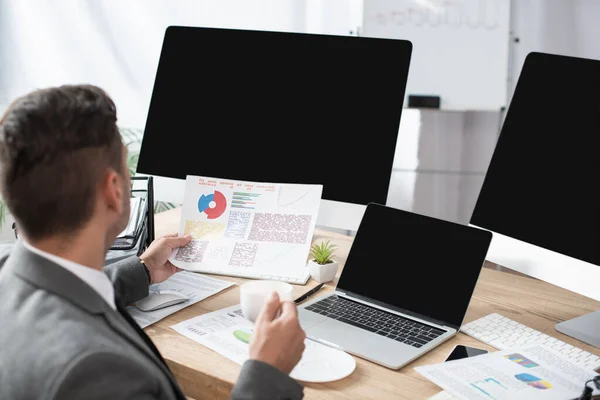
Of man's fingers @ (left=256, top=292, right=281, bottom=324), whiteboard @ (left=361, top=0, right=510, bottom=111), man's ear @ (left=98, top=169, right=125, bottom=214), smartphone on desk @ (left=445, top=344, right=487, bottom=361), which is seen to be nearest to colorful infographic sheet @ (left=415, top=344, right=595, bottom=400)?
smartphone on desk @ (left=445, top=344, right=487, bottom=361)

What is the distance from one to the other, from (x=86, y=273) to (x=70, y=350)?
0.15m

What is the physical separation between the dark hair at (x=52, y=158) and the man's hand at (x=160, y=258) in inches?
21.2

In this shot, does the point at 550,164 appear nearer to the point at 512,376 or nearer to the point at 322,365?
the point at 512,376

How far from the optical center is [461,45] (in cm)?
297

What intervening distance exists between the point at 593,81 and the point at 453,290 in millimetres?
455

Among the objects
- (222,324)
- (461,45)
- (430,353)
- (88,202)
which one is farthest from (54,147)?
(461,45)

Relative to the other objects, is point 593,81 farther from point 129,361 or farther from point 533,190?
point 129,361

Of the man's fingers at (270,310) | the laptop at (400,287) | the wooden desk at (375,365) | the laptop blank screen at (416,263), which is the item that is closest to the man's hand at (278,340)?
the man's fingers at (270,310)

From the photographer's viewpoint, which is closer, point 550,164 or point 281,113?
point 550,164

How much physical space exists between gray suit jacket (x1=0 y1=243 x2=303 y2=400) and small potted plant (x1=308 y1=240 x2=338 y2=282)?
0.55 meters

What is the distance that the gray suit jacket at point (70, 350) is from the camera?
741 mm

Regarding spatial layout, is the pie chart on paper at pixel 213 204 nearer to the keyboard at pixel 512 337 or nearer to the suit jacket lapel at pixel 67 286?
the keyboard at pixel 512 337

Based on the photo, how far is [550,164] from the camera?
1.30 metres

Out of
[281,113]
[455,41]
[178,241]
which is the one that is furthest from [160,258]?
[455,41]
